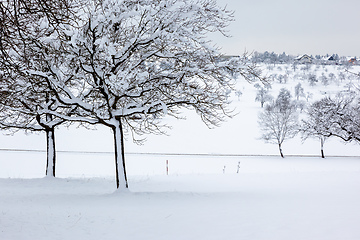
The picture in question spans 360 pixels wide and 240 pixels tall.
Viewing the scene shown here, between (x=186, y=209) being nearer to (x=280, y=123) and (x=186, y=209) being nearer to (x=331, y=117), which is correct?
(x=331, y=117)

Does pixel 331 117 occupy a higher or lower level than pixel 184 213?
higher

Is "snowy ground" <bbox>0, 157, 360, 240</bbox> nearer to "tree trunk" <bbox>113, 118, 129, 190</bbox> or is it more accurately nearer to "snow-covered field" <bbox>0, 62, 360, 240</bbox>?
"snow-covered field" <bbox>0, 62, 360, 240</bbox>

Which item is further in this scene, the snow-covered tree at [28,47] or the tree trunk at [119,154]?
the tree trunk at [119,154]

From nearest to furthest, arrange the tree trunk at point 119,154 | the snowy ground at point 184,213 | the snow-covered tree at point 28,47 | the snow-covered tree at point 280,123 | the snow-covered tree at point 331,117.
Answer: the snow-covered tree at point 28,47, the snowy ground at point 184,213, the tree trunk at point 119,154, the snow-covered tree at point 331,117, the snow-covered tree at point 280,123

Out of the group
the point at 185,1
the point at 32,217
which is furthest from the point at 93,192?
the point at 185,1

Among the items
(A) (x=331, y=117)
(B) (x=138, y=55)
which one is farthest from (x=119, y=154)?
(A) (x=331, y=117)

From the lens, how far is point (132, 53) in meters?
10.0

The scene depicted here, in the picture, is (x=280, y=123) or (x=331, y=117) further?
(x=280, y=123)

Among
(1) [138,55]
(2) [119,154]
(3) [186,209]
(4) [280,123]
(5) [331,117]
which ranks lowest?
(3) [186,209]

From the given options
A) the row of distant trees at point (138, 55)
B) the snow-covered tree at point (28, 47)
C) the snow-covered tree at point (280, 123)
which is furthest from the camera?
the snow-covered tree at point (280, 123)

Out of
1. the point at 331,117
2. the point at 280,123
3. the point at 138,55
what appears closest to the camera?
the point at 138,55

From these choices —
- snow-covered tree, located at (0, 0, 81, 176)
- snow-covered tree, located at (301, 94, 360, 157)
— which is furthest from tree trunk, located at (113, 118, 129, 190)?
snow-covered tree, located at (301, 94, 360, 157)

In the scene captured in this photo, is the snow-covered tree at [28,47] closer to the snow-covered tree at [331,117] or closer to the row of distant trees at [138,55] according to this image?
the row of distant trees at [138,55]

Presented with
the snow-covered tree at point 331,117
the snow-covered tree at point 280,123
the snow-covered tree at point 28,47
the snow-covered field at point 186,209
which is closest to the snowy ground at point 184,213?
the snow-covered field at point 186,209
